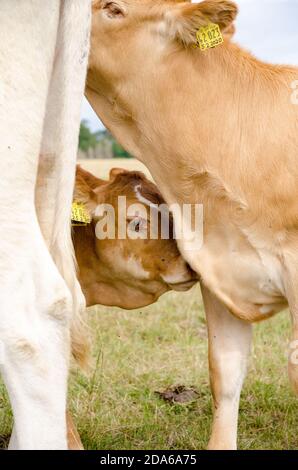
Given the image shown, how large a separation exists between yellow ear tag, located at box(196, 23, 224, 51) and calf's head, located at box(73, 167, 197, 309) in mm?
1035

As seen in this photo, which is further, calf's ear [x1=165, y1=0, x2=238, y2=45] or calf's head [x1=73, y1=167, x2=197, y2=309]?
calf's head [x1=73, y1=167, x2=197, y2=309]

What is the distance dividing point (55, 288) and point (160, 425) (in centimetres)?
187

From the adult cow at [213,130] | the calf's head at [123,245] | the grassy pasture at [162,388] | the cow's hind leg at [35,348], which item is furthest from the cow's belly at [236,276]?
the cow's hind leg at [35,348]

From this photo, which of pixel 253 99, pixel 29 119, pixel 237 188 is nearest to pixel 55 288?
pixel 29 119

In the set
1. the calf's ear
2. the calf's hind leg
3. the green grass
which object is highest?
the calf's ear

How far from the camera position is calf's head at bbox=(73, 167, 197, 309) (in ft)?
17.5

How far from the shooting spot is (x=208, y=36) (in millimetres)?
4645

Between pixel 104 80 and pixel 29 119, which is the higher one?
pixel 104 80

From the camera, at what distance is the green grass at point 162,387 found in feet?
16.8

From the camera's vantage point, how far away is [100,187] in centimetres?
556

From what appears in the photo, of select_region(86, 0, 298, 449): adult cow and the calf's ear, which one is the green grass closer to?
select_region(86, 0, 298, 449): adult cow

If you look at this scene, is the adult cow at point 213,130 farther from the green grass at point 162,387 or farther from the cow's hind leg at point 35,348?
the cow's hind leg at point 35,348

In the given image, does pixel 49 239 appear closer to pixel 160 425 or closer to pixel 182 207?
pixel 182 207

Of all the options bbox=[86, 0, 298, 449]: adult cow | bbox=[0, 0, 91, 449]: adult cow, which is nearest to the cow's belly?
bbox=[86, 0, 298, 449]: adult cow
